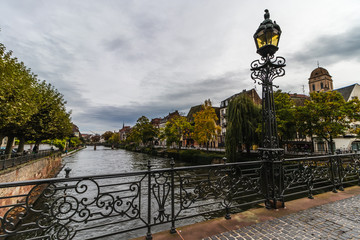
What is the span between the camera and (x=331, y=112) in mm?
15289

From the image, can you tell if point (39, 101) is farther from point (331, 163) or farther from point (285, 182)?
point (331, 163)

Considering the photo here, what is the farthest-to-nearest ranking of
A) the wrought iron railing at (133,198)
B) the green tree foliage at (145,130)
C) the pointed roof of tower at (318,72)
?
the green tree foliage at (145,130) → the pointed roof of tower at (318,72) → the wrought iron railing at (133,198)

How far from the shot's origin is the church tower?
50.3m

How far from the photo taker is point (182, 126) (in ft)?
116

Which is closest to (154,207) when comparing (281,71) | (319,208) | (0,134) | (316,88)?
(319,208)

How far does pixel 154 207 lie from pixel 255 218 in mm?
7216

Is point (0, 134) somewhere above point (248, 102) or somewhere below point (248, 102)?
below

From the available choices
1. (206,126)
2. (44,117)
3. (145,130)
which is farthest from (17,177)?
(145,130)

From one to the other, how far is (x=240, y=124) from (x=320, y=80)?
50.4 metres

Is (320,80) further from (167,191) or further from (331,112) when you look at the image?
(167,191)

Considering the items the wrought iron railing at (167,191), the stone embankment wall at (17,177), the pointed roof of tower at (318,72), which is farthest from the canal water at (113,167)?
A: the pointed roof of tower at (318,72)

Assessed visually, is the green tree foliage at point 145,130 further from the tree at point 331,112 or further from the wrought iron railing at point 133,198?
the wrought iron railing at point 133,198

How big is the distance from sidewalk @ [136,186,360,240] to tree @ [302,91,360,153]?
558 inches

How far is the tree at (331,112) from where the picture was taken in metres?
14.9
